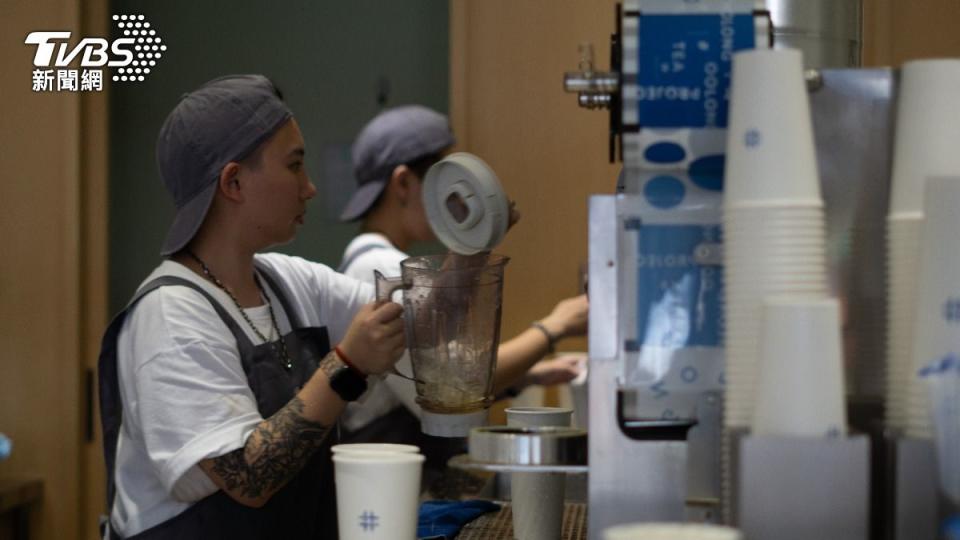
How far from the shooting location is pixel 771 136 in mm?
1000

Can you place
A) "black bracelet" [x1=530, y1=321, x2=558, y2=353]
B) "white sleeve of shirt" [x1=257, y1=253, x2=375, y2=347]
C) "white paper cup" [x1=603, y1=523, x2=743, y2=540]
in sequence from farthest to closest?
1. "black bracelet" [x1=530, y1=321, x2=558, y2=353]
2. "white sleeve of shirt" [x1=257, y1=253, x2=375, y2=347]
3. "white paper cup" [x1=603, y1=523, x2=743, y2=540]

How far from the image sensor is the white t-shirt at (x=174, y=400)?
1652 millimetres

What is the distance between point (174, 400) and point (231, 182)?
394 mm

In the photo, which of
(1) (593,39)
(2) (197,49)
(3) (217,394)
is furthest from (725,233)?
(2) (197,49)

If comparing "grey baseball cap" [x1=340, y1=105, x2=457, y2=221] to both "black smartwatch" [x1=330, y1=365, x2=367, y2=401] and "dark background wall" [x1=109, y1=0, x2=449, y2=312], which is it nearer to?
"dark background wall" [x1=109, y1=0, x2=449, y2=312]

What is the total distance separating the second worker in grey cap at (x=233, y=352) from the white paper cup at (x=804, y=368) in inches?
30.7

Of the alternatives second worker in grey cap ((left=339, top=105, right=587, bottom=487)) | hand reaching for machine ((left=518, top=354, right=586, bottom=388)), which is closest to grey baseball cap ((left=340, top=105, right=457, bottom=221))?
second worker in grey cap ((left=339, top=105, right=587, bottom=487))

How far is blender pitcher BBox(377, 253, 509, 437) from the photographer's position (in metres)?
1.57

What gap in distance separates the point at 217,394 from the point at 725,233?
0.87 m

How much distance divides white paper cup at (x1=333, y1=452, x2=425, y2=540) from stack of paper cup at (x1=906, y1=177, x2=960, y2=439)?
507mm

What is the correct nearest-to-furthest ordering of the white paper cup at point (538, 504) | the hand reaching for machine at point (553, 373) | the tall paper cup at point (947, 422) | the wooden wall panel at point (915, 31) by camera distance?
the tall paper cup at point (947, 422), the white paper cup at point (538, 504), the hand reaching for machine at point (553, 373), the wooden wall panel at point (915, 31)

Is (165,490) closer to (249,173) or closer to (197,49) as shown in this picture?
(249,173)

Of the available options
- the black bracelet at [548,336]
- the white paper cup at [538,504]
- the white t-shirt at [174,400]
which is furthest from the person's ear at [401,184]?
the white paper cup at [538,504]
